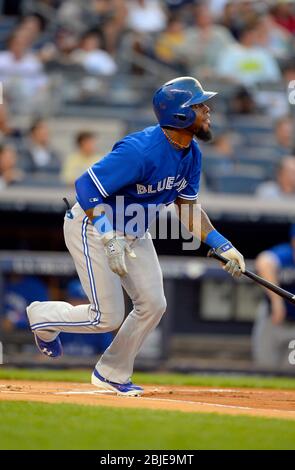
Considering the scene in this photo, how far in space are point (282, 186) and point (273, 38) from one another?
385 cm


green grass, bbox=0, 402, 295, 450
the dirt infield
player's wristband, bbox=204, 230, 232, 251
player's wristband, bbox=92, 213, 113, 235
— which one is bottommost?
the dirt infield

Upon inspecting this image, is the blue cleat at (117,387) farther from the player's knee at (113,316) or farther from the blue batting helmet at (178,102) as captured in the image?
the blue batting helmet at (178,102)

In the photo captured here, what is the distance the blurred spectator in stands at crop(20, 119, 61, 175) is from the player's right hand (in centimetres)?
559

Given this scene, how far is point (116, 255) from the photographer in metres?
6.68

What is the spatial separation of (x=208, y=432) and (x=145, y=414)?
569 mm

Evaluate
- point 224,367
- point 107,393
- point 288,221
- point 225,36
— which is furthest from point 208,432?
point 225,36

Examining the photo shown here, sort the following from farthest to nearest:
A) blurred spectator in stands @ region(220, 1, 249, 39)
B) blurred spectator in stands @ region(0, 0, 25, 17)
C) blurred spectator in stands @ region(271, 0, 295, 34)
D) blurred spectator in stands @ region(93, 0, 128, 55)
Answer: blurred spectator in stands @ region(271, 0, 295, 34), blurred spectator in stands @ region(220, 1, 249, 39), blurred spectator in stands @ region(0, 0, 25, 17), blurred spectator in stands @ region(93, 0, 128, 55)

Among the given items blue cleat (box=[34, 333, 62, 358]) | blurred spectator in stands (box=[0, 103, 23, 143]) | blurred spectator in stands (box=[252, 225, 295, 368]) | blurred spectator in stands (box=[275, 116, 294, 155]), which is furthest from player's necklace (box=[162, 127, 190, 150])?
blurred spectator in stands (box=[275, 116, 294, 155])

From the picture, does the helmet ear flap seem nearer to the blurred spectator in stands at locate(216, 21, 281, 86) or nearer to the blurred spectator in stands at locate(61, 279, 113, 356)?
the blurred spectator in stands at locate(61, 279, 113, 356)

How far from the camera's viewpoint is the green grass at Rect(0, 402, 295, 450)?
5270 mm

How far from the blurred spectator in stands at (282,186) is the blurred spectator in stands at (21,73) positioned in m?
2.89

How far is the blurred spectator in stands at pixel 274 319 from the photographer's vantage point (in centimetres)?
1155

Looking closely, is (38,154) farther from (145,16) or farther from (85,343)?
(145,16)

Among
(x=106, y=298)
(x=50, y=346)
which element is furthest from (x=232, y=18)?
(x=106, y=298)
